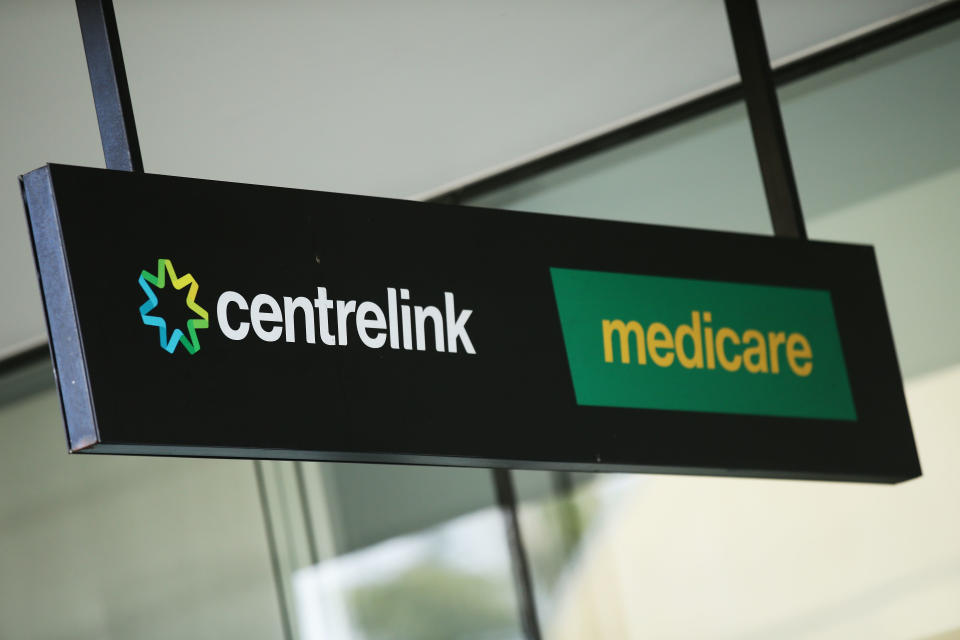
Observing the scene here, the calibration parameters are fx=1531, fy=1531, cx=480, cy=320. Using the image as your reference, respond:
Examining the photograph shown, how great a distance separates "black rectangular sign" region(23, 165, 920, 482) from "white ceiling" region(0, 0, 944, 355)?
125cm

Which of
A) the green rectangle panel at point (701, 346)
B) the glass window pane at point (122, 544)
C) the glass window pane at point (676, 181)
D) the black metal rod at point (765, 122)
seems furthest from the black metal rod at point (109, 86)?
the glass window pane at point (122, 544)

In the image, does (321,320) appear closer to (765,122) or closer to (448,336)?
(448,336)

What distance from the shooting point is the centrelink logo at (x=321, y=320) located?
262 centimetres

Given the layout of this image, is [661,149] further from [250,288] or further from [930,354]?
[250,288]

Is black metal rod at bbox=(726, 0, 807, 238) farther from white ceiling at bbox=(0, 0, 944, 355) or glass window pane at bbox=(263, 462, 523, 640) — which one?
glass window pane at bbox=(263, 462, 523, 640)

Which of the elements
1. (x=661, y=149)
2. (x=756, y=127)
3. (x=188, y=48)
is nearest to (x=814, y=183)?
(x=661, y=149)

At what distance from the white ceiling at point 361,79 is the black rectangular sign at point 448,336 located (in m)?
1.25

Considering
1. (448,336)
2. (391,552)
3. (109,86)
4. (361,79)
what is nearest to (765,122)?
(361,79)

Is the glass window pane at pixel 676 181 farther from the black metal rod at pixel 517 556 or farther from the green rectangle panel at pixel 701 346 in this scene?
the green rectangle panel at pixel 701 346

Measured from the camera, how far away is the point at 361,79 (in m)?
4.54

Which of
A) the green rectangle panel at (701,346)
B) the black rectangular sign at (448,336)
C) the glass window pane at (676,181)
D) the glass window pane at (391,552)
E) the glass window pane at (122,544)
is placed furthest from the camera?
the glass window pane at (122,544)

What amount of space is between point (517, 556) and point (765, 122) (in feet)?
6.40

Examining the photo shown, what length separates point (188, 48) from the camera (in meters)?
4.10

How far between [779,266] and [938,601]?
1.49 m
